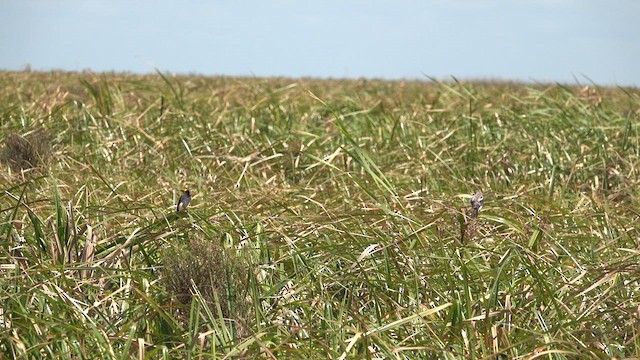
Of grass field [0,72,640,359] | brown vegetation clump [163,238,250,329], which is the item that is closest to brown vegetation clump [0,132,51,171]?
grass field [0,72,640,359]

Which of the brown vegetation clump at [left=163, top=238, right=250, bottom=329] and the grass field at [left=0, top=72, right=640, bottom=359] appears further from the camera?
the brown vegetation clump at [left=163, top=238, right=250, bottom=329]

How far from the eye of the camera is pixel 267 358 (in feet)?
7.99

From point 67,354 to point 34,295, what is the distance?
47 cm

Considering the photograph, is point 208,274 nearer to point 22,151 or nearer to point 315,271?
point 315,271

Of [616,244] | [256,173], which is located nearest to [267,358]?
[616,244]

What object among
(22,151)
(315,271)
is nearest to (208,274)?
(315,271)

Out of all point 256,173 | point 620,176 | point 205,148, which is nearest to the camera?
point 620,176

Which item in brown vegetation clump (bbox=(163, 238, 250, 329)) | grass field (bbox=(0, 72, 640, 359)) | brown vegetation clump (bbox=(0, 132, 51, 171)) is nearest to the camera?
grass field (bbox=(0, 72, 640, 359))

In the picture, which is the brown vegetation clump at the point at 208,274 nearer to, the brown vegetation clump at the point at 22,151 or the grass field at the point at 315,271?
the grass field at the point at 315,271

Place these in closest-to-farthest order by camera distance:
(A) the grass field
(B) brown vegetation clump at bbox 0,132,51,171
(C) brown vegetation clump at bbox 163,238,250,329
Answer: (A) the grass field, (C) brown vegetation clump at bbox 163,238,250,329, (B) brown vegetation clump at bbox 0,132,51,171

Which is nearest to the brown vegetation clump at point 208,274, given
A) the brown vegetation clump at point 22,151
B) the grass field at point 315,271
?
the grass field at point 315,271

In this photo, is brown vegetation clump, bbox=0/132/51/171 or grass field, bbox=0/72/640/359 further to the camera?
brown vegetation clump, bbox=0/132/51/171

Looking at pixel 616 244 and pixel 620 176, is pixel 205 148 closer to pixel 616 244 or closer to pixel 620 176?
pixel 620 176

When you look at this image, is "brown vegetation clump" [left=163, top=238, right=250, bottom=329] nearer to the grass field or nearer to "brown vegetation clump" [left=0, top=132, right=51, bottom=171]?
the grass field
